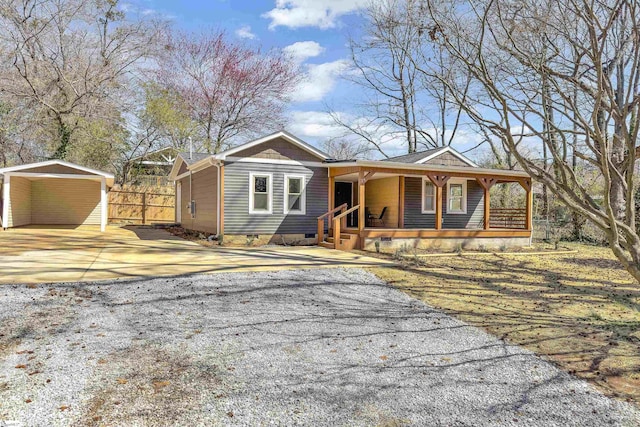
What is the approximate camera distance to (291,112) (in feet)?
96.8

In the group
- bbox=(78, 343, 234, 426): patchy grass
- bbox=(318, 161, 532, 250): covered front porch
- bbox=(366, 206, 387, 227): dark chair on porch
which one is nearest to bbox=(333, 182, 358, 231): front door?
bbox=(318, 161, 532, 250): covered front porch

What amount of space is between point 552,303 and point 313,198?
26.6ft

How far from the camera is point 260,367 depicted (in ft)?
12.3

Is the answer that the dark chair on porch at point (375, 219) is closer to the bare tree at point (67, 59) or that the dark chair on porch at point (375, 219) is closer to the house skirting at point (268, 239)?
the house skirting at point (268, 239)

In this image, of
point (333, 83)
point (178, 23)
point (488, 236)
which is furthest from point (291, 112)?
point (488, 236)

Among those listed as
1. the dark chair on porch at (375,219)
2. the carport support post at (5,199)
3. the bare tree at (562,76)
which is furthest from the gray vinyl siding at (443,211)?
the carport support post at (5,199)

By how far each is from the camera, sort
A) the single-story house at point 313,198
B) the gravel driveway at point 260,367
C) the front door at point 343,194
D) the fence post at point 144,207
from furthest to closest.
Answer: the fence post at point 144,207
the front door at point 343,194
the single-story house at point 313,198
the gravel driveway at point 260,367

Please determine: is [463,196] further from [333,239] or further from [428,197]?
[333,239]

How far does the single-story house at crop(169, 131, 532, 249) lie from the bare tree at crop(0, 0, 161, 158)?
11.2 m

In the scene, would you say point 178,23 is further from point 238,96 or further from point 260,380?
point 260,380

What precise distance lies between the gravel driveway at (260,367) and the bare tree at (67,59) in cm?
1942

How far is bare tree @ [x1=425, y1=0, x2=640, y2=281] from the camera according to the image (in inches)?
162

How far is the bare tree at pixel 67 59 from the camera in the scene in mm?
20125

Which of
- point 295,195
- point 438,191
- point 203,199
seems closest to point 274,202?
point 295,195
